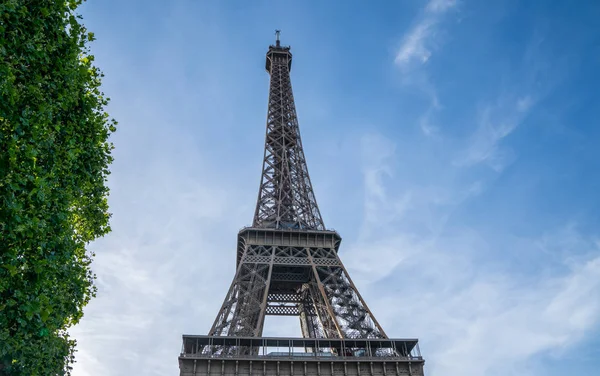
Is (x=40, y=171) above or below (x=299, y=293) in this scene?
below

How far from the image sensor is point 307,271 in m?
42.4

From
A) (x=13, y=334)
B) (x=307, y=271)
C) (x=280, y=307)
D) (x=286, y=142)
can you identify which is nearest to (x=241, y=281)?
(x=307, y=271)

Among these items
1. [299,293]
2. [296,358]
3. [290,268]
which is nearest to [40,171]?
[296,358]

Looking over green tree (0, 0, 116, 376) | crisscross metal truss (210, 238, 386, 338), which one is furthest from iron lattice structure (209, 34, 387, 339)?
green tree (0, 0, 116, 376)

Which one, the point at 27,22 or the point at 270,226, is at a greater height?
the point at 270,226

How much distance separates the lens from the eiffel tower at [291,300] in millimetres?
31266

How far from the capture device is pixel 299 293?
46875 millimetres

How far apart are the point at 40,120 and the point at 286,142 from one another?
150 ft

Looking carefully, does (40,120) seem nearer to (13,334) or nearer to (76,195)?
(76,195)

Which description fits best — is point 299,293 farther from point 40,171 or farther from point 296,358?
point 40,171

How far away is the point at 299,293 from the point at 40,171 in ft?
122

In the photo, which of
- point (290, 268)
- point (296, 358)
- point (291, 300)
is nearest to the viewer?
point (296, 358)

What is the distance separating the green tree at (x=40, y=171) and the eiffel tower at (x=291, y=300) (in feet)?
53.5

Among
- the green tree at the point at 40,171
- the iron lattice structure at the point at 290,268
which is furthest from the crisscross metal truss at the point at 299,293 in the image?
the green tree at the point at 40,171
